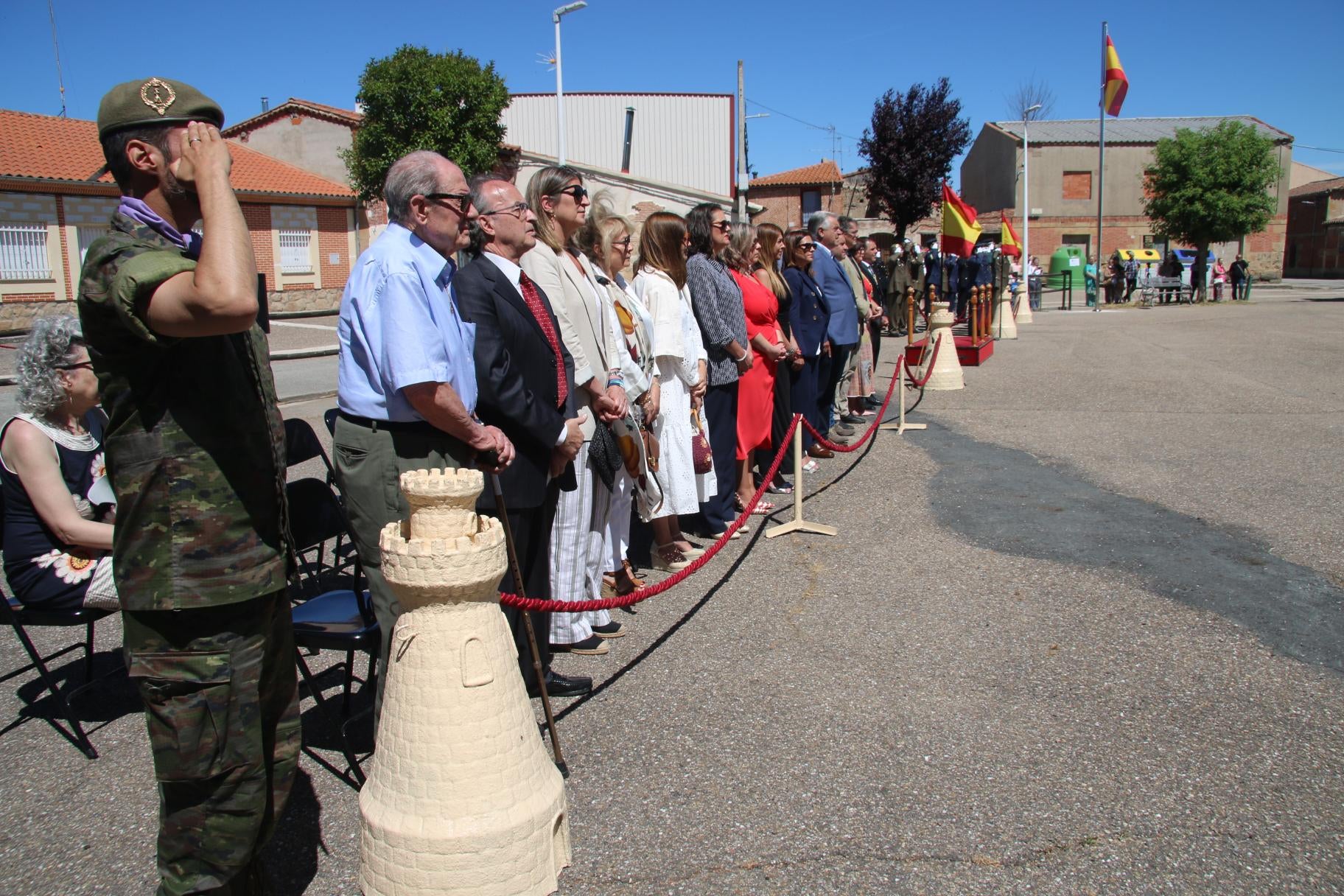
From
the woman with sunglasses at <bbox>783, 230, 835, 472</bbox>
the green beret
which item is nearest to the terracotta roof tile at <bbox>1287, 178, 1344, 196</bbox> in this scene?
the woman with sunglasses at <bbox>783, 230, 835, 472</bbox>

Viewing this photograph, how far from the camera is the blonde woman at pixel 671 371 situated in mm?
5562

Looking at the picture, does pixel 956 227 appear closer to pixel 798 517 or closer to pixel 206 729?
pixel 798 517

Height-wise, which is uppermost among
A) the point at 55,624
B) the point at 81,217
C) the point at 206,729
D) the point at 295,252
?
the point at 81,217

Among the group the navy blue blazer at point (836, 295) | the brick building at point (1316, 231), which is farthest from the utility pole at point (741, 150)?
the brick building at point (1316, 231)

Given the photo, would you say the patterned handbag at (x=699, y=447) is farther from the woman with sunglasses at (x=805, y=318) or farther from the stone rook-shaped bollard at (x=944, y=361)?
the stone rook-shaped bollard at (x=944, y=361)

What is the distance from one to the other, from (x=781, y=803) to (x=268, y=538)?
1831 millimetres

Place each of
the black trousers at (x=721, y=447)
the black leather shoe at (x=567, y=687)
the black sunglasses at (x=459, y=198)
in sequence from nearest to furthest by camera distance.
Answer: the black sunglasses at (x=459, y=198), the black leather shoe at (x=567, y=687), the black trousers at (x=721, y=447)

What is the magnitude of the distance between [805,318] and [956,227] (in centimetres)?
712

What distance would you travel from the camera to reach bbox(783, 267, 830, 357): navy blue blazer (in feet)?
26.1

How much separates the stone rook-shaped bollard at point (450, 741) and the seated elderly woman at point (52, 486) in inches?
88.5

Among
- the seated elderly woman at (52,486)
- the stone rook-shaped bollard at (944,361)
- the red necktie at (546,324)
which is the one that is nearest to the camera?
the seated elderly woman at (52,486)

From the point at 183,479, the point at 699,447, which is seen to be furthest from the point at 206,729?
the point at 699,447

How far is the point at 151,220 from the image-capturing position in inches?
84.7

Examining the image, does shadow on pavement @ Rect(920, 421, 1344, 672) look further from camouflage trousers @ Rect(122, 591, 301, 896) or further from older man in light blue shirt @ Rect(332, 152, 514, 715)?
camouflage trousers @ Rect(122, 591, 301, 896)
